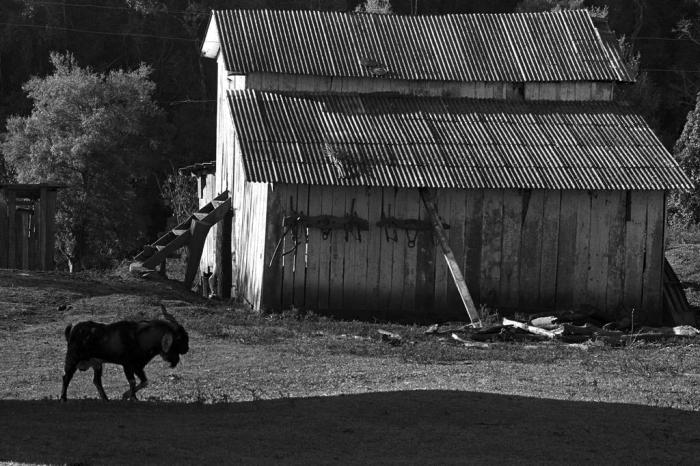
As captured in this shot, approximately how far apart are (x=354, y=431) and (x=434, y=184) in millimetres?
11867

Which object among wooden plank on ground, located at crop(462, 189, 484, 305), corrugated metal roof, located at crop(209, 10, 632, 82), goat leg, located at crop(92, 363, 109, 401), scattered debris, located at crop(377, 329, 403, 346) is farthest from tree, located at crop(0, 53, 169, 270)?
goat leg, located at crop(92, 363, 109, 401)

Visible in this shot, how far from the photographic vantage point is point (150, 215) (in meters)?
55.6

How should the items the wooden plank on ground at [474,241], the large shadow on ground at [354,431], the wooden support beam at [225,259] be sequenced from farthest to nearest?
the wooden support beam at [225,259] < the wooden plank on ground at [474,241] < the large shadow on ground at [354,431]

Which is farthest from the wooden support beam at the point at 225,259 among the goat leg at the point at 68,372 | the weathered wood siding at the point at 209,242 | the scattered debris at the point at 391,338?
the goat leg at the point at 68,372

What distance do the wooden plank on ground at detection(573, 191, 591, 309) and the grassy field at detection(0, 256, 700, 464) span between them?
362 cm

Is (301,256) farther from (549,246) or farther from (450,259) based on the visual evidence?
(549,246)

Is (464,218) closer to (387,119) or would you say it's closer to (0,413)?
(387,119)

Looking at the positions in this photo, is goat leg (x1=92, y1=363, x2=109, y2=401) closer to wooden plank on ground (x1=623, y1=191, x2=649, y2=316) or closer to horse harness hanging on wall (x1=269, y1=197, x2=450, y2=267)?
horse harness hanging on wall (x1=269, y1=197, x2=450, y2=267)

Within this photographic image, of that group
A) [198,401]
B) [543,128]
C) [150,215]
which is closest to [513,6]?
[150,215]

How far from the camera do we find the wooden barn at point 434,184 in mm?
24078

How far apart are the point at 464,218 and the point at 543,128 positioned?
10.4 feet

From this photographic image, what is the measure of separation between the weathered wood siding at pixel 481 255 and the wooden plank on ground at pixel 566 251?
20mm

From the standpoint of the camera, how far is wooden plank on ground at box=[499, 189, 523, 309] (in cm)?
2472

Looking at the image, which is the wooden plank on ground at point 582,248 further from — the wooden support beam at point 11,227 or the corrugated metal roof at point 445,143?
the wooden support beam at point 11,227
